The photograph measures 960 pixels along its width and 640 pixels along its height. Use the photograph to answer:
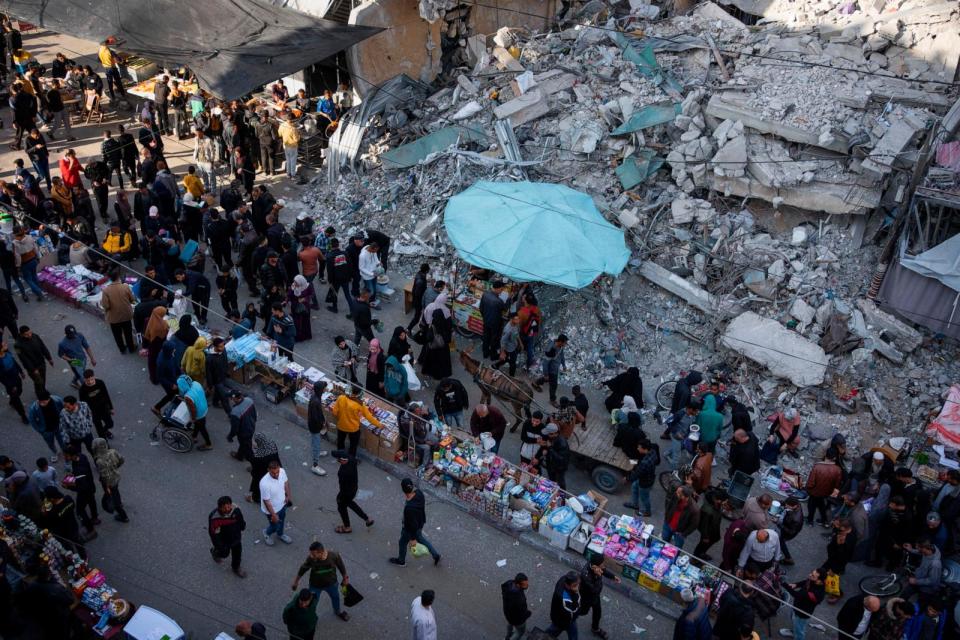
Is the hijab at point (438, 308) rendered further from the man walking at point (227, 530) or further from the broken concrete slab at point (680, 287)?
the man walking at point (227, 530)

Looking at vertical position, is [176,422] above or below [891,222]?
below

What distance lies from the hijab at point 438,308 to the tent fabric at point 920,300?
6738mm

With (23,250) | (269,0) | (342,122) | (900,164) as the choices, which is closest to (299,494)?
(23,250)

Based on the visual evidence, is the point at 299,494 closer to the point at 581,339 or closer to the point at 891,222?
the point at 581,339

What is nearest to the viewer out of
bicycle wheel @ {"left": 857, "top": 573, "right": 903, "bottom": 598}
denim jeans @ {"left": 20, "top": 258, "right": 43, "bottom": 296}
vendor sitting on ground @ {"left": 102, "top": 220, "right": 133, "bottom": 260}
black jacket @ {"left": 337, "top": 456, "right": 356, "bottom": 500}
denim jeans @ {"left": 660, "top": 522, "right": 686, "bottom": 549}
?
black jacket @ {"left": 337, "top": 456, "right": 356, "bottom": 500}

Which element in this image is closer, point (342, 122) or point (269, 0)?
point (342, 122)

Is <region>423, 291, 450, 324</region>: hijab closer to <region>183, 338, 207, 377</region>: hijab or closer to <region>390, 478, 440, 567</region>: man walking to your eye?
<region>183, 338, 207, 377</region>: hijab

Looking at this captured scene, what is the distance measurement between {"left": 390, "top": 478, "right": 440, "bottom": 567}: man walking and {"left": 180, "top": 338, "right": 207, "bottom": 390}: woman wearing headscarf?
3512 millimetres

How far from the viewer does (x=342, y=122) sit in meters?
16.8

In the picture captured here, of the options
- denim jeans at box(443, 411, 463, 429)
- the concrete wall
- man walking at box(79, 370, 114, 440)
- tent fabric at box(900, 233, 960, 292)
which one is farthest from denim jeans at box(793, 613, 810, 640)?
the concrete wall

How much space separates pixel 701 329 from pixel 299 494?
6818 millimetres

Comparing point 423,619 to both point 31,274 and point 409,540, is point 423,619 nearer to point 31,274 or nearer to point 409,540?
point 409,540

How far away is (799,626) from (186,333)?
26.6 ft

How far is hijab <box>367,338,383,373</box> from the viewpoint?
1074 cm
